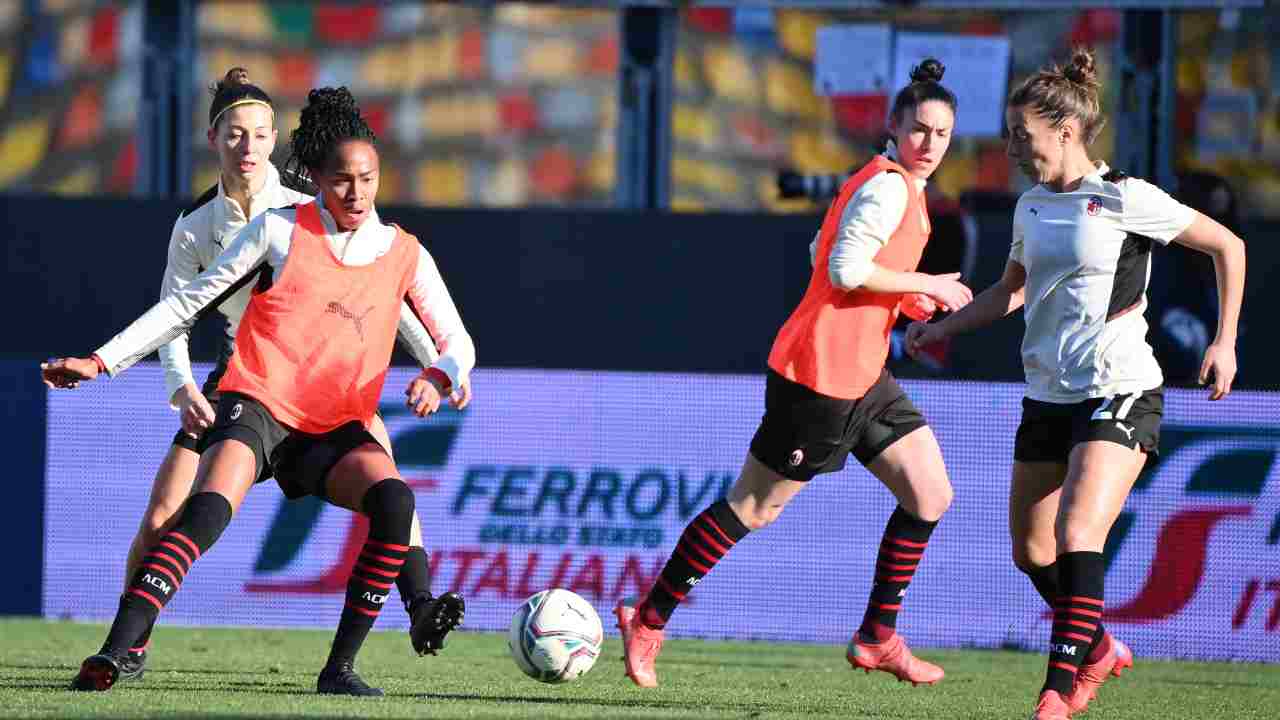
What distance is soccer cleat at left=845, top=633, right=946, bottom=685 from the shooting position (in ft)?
22.0

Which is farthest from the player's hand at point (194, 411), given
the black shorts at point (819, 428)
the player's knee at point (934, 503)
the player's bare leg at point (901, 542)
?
the player's knee at point (934, 503)

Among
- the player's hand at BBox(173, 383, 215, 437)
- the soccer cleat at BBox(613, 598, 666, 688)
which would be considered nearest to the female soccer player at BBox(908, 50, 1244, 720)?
the soccer cleat at BBox(613, 598, 666, 688)

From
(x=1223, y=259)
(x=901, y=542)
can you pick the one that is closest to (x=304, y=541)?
(x=901, y=542)

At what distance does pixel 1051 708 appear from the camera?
19.1 ft

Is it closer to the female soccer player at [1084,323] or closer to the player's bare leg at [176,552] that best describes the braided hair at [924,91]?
the female soccer player at [1084,323]

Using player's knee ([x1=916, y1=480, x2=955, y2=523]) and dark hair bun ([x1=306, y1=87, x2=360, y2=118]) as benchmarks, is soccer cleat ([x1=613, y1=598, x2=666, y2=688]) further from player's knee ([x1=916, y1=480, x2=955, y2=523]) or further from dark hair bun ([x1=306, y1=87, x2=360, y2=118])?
dark hair bun ([x1=306, y1=87, x2=360, y2=118])

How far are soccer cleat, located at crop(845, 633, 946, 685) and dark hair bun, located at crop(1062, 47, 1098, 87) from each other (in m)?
1.81

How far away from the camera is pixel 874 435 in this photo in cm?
668

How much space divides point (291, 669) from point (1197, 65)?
23.1ft

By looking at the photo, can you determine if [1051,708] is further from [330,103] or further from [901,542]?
[330,103]

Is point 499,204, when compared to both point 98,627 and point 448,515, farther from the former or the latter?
point 98,627

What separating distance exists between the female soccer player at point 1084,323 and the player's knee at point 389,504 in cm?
183

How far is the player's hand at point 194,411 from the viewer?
6.28 meters

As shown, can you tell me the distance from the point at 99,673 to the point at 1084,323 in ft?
9.63
